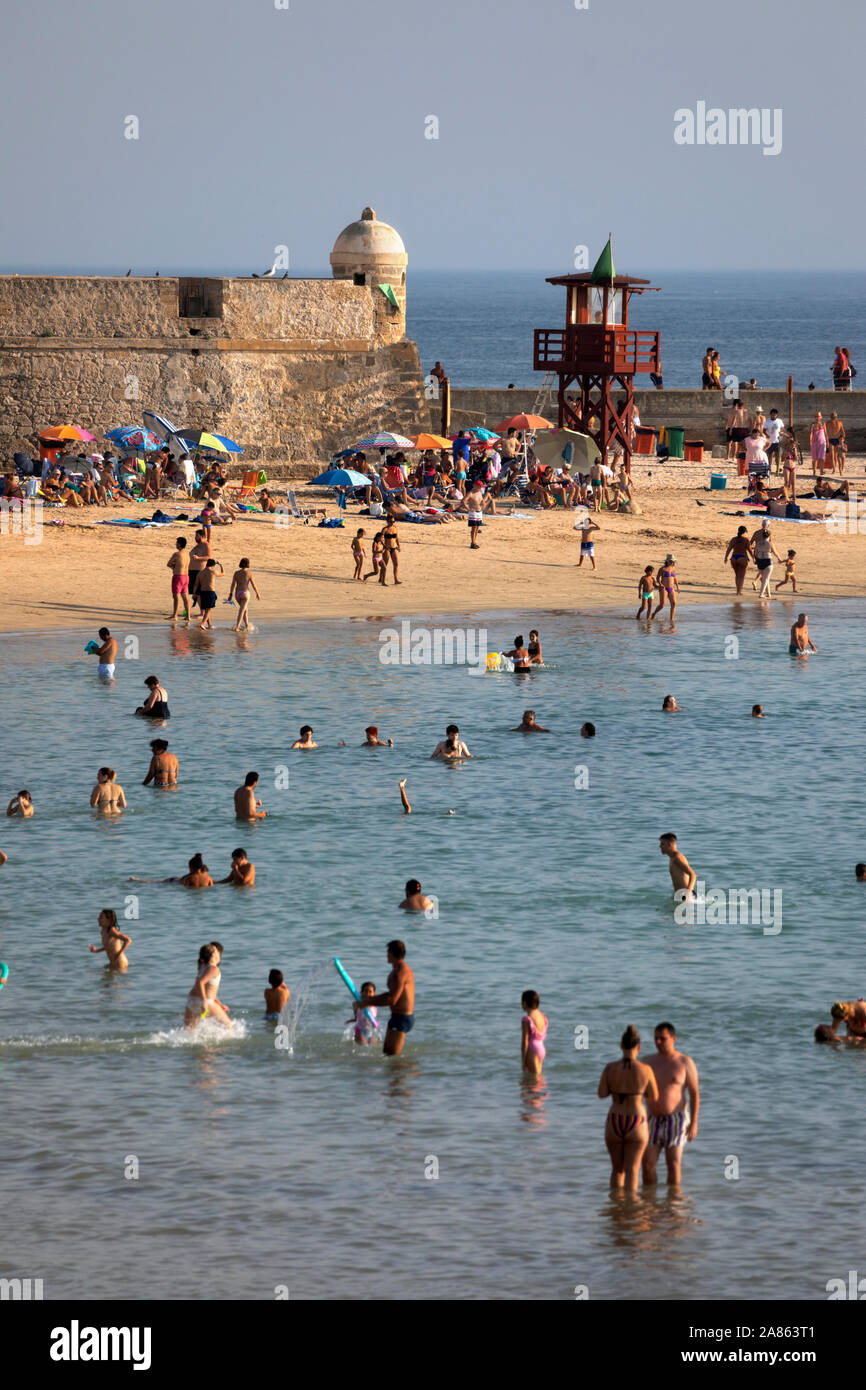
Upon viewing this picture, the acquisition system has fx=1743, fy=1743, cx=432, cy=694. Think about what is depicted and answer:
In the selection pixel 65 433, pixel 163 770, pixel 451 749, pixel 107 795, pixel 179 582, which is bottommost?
pixel 107 795

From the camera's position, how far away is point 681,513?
4012 cm

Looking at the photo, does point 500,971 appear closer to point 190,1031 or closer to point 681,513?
point 190,1031

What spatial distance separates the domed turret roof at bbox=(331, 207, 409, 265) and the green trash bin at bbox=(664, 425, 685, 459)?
8604mm

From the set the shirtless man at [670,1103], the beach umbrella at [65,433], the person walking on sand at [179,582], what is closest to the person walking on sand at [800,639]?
the person walking on sand at [179,582]

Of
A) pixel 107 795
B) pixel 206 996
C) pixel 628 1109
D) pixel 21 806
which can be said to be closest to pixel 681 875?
pixel 206 996

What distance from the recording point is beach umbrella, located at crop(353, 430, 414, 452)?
3925 cm

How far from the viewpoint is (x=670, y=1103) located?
39.1 feet

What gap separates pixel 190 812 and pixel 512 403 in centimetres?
3100

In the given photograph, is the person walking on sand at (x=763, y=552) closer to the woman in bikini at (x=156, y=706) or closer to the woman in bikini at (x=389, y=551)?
the woman in bikini at (x=389, y=551)

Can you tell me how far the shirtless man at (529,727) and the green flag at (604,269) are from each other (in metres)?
18.2

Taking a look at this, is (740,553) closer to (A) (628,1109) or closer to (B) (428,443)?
(B) (428,443)

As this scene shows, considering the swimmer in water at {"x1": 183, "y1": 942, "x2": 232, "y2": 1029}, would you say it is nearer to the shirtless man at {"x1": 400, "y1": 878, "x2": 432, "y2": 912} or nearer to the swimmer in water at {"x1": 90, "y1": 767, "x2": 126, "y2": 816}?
the shirtless man at {"x1": 400, "y1": 878, "x2": 432, "y2": 912}

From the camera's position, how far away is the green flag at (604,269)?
40781mm

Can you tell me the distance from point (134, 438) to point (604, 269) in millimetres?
11727
